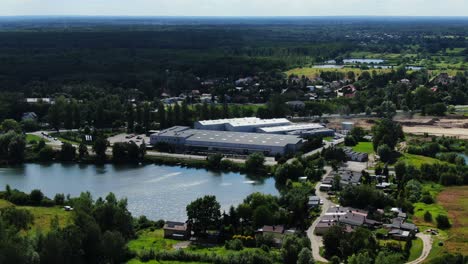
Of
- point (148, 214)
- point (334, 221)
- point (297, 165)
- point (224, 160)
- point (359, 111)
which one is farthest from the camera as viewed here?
point (359, 111)

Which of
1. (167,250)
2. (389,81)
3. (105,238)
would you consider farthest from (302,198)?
(389,81)

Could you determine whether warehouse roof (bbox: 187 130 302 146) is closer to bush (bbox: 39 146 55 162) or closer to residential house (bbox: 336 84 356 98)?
bush (bbox: 39 146 55 162)

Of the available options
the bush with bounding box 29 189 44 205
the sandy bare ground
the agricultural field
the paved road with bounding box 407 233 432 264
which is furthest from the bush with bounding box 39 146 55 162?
the agricultural field

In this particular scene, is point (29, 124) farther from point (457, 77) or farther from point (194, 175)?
point (457, 77)

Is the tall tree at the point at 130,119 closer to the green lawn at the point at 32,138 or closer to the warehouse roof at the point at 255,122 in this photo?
the green lawn at the point at 32,138

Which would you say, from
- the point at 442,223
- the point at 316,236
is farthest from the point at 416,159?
the point at 316,236

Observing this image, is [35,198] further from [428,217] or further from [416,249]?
[428,217]

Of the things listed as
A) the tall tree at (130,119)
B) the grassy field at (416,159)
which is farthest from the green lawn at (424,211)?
the tall tree at (130,119)
